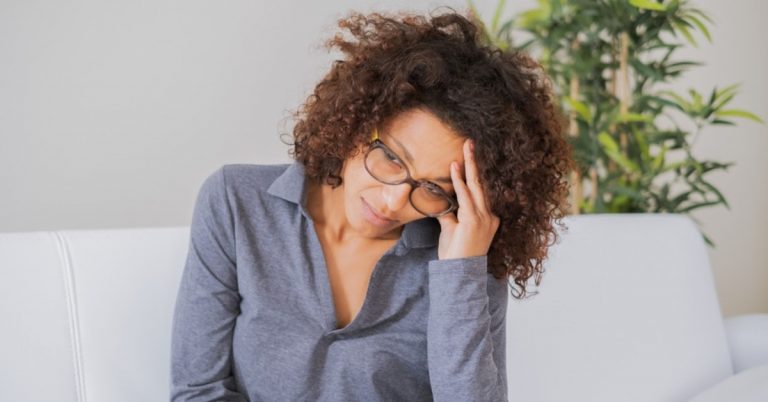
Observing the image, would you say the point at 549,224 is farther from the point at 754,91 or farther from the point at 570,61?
the point at 754,91

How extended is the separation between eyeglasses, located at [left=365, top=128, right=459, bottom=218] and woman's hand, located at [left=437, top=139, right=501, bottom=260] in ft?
0.11

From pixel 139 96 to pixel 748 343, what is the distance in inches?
68.6

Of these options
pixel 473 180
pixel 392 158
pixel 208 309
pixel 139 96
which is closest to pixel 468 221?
pixel 473 180

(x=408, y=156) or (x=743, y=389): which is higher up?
(x=408, y=156)

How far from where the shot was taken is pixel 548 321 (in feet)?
5.99

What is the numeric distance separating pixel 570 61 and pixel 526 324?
4.24 feet

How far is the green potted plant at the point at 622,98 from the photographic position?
253 cm

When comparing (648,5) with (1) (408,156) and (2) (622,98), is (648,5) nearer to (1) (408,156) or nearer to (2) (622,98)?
(2) (622,98)

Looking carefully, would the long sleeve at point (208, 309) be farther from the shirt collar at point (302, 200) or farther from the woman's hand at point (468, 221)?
the woman's hand at point (468, 221)

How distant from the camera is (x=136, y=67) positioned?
224cm

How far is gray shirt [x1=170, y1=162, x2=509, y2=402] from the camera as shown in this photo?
4.25 feet

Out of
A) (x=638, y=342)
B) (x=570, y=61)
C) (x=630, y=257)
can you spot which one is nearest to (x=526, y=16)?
(x=570, y=61)

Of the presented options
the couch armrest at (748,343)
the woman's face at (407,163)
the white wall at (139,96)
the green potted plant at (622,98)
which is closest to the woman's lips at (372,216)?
the woman's face at (407,163)

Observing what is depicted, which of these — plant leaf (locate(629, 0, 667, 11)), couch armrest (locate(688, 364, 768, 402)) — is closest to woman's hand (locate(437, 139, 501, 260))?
couch armrest (locate(688, 364, 768, 402))
